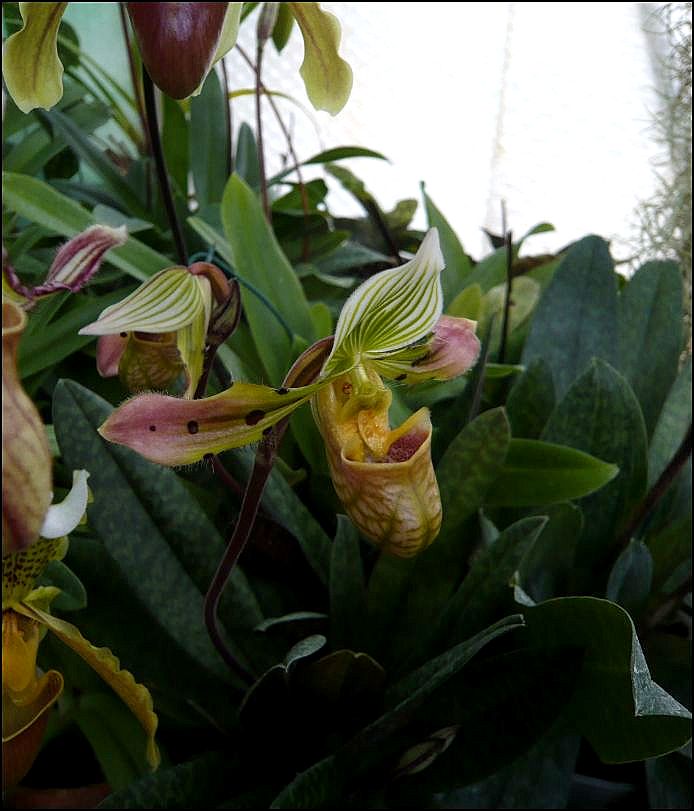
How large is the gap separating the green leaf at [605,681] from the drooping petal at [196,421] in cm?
21

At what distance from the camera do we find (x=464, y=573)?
56 cm

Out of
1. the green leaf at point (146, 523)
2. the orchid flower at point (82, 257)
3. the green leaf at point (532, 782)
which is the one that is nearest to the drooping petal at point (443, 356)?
the orchid flower at point (82, 257)

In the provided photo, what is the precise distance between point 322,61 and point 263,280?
0.44 m

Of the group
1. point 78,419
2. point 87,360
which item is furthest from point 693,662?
point 87,360

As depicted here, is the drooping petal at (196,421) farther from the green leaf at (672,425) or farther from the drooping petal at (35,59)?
the green leaf at (672,425)

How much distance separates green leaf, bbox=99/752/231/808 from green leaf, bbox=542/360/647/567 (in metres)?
0.31

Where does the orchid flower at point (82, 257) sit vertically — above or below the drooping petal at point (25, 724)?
above

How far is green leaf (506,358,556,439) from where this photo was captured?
628mm

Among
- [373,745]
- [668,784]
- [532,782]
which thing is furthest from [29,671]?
[668,784]

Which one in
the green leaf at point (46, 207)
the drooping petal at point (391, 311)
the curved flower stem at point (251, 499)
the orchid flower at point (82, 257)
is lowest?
the curved flower stem at point (251, 499)

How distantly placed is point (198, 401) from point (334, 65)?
11 centimetres

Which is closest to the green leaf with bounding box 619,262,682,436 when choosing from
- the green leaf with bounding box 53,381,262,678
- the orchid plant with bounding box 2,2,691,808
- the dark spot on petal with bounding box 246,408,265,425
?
the orchid plant with bounding box 2,2,691,808

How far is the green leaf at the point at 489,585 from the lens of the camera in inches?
17.7

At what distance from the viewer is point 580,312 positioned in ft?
2.26
